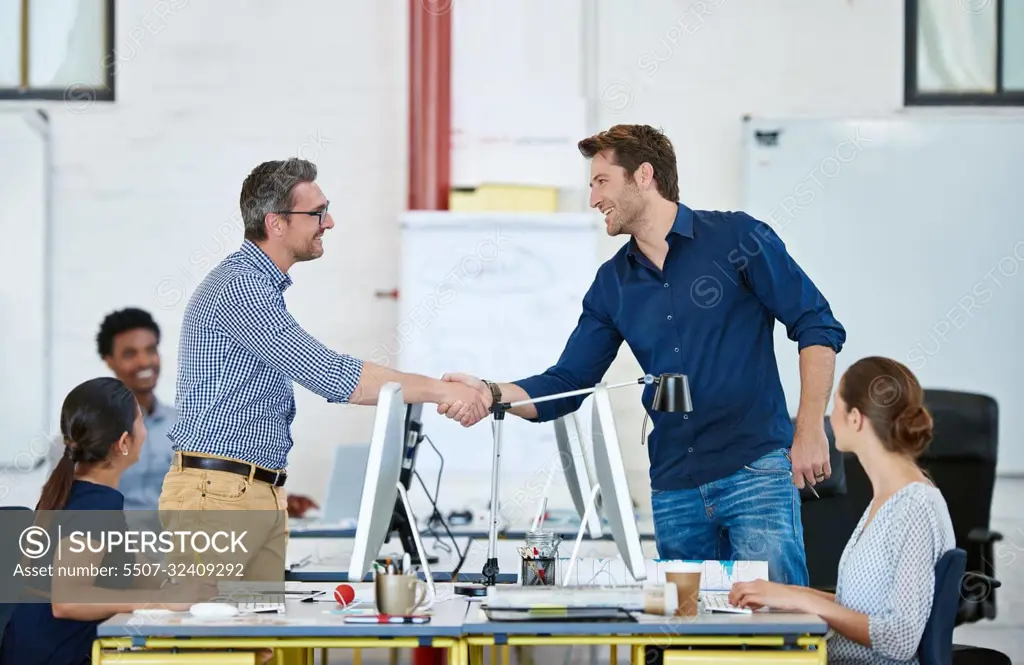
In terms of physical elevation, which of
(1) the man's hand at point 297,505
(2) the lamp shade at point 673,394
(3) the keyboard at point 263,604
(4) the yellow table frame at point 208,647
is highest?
(2) the lamp shade at point 673,394

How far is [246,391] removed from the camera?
2.57 meters

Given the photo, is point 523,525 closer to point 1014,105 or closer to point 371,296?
point 371,296

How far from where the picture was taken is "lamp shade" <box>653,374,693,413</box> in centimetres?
229

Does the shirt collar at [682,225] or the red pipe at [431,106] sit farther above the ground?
the red pipe at [431,106]

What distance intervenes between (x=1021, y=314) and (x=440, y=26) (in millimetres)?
2778

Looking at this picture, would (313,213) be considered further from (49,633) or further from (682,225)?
(49,633)

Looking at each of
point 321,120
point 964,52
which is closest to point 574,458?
point 321,120

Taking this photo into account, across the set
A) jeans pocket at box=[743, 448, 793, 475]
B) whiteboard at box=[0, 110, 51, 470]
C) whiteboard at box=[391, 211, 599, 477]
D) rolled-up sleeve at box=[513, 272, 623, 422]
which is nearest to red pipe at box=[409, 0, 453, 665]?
whiteboard at box=[391, 211, 599, 477]

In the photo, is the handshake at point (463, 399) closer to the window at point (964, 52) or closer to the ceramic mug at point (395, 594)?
the ceramic mug at point (395, 594)

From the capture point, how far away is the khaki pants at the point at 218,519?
2.47 metres

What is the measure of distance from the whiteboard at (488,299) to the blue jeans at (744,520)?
1988 mm

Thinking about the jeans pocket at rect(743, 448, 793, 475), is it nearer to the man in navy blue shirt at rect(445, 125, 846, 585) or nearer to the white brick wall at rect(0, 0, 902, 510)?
the man in navy blue shirt at rect(445, 125, 846, 585)

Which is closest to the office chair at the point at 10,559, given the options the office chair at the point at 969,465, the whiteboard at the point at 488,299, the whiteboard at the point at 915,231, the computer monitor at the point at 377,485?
the computer monitor at the point at 377,485

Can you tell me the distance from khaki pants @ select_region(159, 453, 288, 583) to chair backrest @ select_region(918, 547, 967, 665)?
4.45 ft
